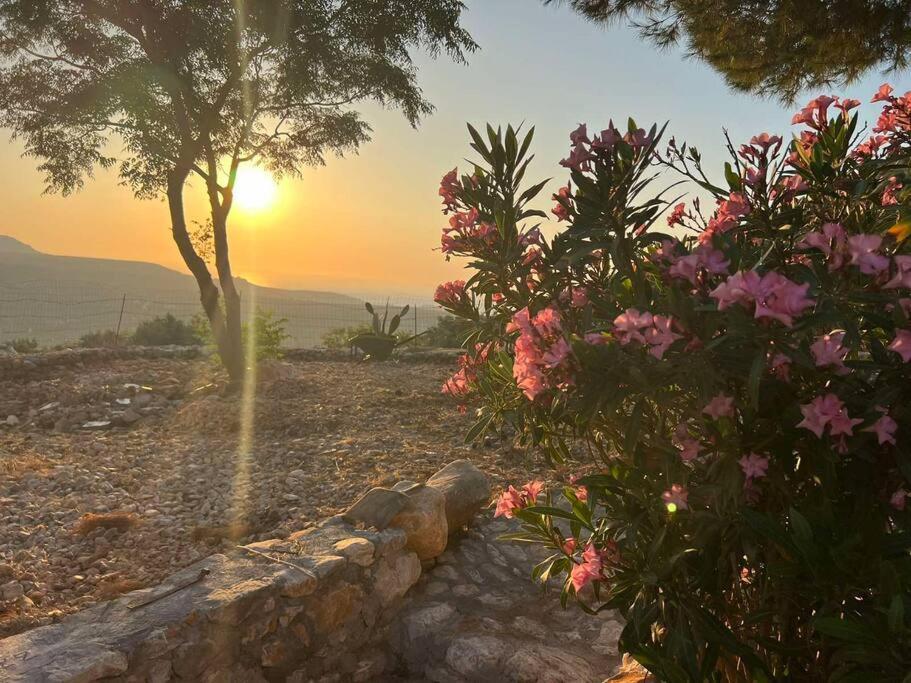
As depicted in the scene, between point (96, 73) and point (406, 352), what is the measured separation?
19.3ft

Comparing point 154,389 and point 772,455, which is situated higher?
point 772,455

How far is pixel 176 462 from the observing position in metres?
5.27

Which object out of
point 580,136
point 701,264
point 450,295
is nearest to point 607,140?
point 580,136

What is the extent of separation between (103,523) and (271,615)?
1.68m

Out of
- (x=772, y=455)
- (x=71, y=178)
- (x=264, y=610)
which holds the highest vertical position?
(x=71, y=178)

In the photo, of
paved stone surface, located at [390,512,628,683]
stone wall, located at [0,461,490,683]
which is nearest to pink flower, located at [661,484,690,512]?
paved stone surface, located at [390,512,628,683]

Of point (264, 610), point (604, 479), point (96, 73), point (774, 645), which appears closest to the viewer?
point (774, 645)

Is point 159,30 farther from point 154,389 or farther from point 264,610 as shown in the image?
point 264,610

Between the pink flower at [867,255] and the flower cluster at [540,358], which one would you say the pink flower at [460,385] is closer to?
the flower cluster at [540,358]

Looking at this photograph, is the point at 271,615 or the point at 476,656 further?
the point at 476,656

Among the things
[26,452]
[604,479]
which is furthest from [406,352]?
[604,479]

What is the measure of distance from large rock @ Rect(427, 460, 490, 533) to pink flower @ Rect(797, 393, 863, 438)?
2.43 m

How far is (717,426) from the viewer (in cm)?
145

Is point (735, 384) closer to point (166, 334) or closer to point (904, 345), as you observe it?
point (904, 345)
